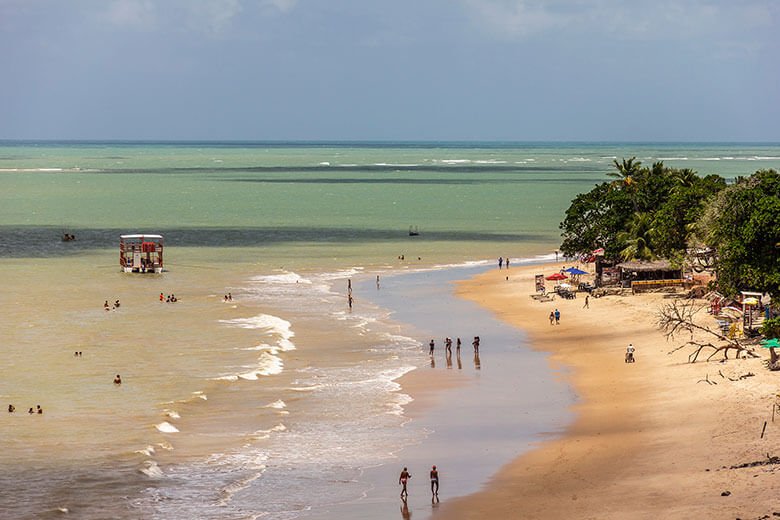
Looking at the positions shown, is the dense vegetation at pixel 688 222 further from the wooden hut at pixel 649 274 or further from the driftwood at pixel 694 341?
the driftwood at pixel 694 341

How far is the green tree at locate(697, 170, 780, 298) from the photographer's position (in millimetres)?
46750

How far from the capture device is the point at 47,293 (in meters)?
79.2

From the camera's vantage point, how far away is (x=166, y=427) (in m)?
40.9

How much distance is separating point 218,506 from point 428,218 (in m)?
125

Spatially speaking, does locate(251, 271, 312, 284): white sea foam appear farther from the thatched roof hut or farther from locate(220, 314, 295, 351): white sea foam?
the thatched roof hut

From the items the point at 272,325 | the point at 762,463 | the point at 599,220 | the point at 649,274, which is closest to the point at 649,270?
the point at 649,274

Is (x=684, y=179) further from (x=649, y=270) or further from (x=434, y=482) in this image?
(x=434, y=482)

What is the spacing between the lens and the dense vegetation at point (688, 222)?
47.6 metres

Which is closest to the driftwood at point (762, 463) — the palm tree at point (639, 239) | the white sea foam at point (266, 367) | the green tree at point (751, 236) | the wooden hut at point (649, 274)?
the green tree at point (751, 236)

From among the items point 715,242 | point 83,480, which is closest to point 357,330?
point 715,242

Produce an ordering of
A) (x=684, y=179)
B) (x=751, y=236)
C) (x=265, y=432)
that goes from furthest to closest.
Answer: (x=684, y=179) → (x=751, y=236) → (x=265, y=432)

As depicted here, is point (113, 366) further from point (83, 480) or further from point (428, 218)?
point (428, 218)

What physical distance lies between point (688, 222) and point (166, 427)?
41615 millimetres

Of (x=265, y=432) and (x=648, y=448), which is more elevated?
(x=648, y=448)
